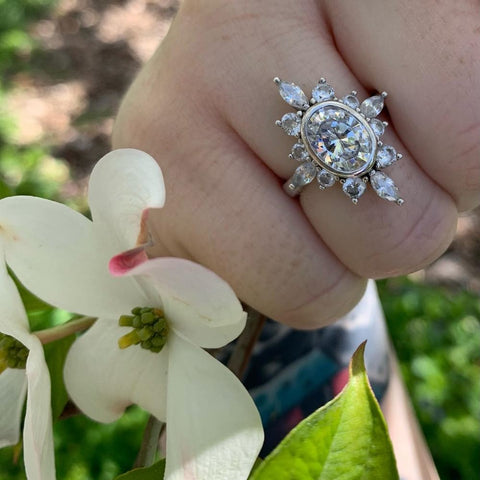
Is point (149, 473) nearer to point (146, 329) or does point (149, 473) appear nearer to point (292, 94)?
point (146, 329)

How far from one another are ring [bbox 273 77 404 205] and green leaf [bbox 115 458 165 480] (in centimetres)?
21

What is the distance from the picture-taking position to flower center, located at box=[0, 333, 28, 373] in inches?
15.1

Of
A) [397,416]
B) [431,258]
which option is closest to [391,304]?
[397,416]

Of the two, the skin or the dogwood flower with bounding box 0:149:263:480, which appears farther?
the skin

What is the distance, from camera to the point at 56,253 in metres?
0.34

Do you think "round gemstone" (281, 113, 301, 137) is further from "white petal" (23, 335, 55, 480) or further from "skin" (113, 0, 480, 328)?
"white petal" (23, 335, 55, 480)

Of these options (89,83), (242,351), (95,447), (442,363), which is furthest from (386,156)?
(89,83)

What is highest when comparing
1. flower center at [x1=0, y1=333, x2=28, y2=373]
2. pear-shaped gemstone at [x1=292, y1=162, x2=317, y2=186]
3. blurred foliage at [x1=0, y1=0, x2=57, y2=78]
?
pear-shaped gemstone at [x1=292, y1=162, x2=317, y2=186]

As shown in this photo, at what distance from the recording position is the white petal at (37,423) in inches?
11.9

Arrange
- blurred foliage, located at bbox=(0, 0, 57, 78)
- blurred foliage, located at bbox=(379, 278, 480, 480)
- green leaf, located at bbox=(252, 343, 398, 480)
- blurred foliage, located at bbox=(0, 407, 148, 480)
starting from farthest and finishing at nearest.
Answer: blurred foliage, located at bbox=(0, 0, 57, 78), blurred foliage, located at bbox=(379, 278, 480, 480), blurred foliage, located at bbox=(0, 407, 148, 480), green leaf, located at bbox=(252, 343, 398, 480)

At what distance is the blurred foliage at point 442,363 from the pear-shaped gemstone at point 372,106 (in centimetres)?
113

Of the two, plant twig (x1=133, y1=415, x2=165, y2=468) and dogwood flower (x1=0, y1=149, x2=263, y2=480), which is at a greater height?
dogwood flower (x1=0, y1=149, x2=263, y2=480)

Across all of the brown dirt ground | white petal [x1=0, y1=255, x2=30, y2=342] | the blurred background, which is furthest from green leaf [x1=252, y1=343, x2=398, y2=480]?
the brown dirt ground

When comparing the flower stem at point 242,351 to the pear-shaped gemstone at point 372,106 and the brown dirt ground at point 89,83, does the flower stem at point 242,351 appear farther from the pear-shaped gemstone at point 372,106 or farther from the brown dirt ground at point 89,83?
the brown dirt ground at point 89,83
